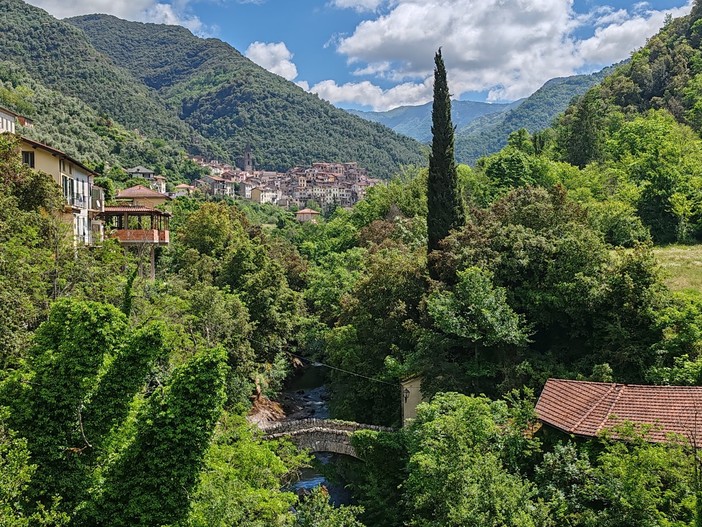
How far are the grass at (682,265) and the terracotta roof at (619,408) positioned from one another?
33.4 feet

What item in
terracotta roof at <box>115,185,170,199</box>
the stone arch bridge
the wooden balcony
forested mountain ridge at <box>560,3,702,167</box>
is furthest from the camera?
forested mountain ridge at <box>560,3,702,167</box>

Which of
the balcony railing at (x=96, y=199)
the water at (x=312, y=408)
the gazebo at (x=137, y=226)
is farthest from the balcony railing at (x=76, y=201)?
the water at (x=312, y=408)

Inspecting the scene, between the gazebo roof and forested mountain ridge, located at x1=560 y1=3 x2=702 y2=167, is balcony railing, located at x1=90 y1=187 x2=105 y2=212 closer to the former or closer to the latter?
the gazebo roof

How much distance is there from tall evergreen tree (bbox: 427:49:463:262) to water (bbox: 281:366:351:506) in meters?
13.3

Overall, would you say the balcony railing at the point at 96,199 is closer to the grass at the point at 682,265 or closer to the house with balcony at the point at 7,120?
the house with balcony at the point at 7,120

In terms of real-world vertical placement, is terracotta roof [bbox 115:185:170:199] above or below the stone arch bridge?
above

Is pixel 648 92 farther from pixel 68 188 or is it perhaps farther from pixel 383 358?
pixel 68 188

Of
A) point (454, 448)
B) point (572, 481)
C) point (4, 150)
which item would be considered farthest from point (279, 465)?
point (4, 150)

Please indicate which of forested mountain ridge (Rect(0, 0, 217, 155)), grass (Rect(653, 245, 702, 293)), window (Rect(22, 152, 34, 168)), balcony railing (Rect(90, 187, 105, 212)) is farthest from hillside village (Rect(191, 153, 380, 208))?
grass (Rect(653, 245, 702, 293))

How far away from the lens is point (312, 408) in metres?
41.5

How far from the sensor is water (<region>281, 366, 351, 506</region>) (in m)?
30.4

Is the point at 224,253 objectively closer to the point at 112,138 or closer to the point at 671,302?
the point at 671,302

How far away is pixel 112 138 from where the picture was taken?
128 metres

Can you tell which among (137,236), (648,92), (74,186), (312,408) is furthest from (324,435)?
(648,92)
